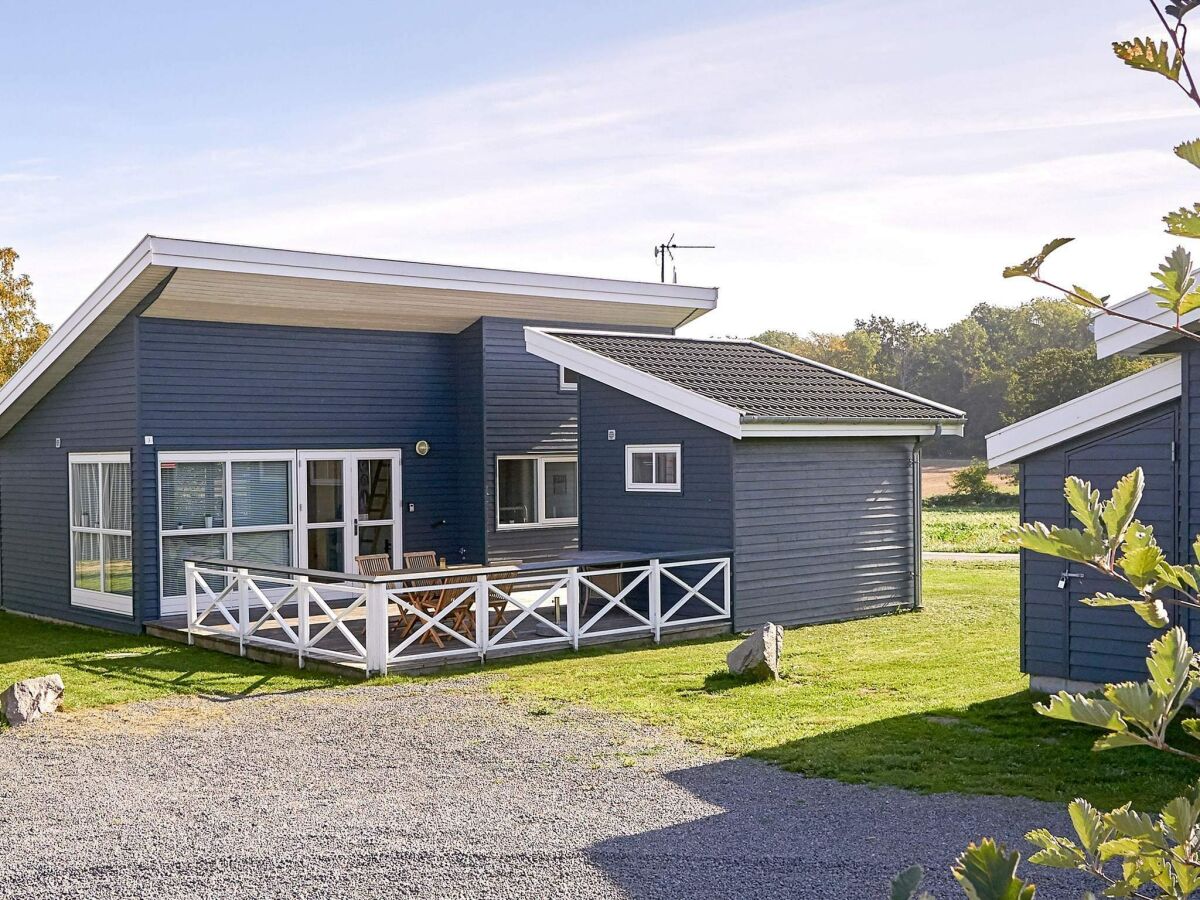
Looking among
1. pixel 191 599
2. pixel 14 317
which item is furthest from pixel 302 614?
pixel 14 317

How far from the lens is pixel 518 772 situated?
7949 mm

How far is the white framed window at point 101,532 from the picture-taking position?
14773 millimetres

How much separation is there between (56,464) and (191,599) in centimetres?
399

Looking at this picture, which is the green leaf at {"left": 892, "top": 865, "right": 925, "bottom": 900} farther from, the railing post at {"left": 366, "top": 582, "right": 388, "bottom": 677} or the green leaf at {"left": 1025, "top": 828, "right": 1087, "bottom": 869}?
the railing post at {"left": 366, "top": 582, "right": 388, "bottom": 677}

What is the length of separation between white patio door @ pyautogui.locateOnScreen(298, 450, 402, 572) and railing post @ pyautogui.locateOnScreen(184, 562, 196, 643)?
2001mm

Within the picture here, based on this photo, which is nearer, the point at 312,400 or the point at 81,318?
the point at 81,318

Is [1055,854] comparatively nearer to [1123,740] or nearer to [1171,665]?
[1123,740]

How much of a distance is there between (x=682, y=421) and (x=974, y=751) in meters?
6.51

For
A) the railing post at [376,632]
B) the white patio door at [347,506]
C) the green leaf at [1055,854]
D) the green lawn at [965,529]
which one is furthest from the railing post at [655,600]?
the green leaf at [1055,854]

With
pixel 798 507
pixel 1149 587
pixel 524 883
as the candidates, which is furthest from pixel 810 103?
pixel 1149 587

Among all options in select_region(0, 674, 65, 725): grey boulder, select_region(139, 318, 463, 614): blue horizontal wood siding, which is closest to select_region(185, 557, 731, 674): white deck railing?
select_region(139, 318, 463, 614): blue horizontal wood siding

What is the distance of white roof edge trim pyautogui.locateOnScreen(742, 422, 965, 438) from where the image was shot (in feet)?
44.6

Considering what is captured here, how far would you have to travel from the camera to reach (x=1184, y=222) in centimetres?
171

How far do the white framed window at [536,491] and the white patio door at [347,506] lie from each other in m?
1.40
